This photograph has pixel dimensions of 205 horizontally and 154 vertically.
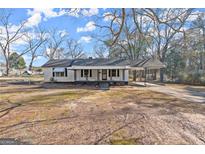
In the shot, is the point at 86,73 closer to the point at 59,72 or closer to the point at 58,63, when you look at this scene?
the point at 59,72

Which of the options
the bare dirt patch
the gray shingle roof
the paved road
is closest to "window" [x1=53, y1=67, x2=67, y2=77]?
the gray shingle roof

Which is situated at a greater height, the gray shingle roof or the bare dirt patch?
the gray shingle roof

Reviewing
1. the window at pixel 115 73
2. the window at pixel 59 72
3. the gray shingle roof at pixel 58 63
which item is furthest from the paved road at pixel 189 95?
the gray shingle roof at pixel 58 63

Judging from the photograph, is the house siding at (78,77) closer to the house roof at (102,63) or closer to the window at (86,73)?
the window at (86,73)

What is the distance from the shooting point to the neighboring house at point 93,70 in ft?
90.7

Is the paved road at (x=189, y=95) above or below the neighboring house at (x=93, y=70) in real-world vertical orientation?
below

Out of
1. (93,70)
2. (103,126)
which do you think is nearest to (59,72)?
(93,70)

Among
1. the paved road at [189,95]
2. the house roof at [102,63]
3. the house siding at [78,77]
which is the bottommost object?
the paved road at [189,95]

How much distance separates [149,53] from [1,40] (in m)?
31.5

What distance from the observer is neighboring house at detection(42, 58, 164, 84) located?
1088 inches

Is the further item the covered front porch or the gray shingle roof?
the gray shingle roof

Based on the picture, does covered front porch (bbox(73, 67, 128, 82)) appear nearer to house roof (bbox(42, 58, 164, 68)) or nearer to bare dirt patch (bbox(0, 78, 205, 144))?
house roof (bbox(42, 58, 164, 68))

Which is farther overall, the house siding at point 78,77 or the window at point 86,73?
the window at point 86,73

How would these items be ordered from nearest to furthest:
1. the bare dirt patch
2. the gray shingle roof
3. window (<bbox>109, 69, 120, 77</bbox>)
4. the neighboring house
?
the bare dirt patch → the neighboring house → window (<bbox>109, 69, 120, 77</bbox>) → the gray shingle roof
